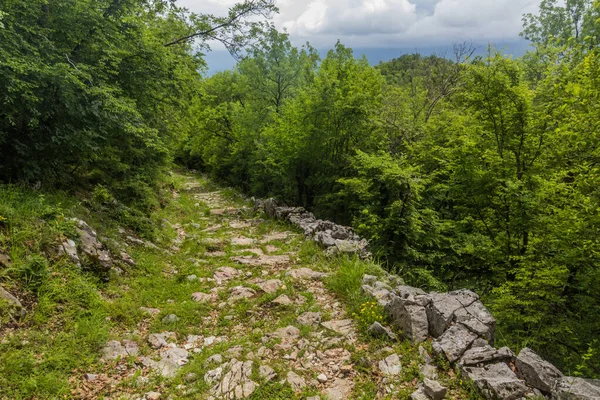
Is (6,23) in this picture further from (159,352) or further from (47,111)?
(159,352)

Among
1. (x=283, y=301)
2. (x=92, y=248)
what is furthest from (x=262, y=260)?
(x=92, y=248)

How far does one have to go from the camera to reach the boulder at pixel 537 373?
3.63m

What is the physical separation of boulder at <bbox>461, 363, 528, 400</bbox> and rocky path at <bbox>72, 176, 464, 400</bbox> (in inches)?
10.1

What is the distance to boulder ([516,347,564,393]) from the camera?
3631 millimetres

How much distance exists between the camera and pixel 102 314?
5121 millimetres

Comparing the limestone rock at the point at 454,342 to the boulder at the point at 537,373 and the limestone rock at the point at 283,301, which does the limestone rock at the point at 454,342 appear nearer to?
the boulder at the point at 537,373

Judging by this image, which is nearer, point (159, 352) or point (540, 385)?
point (540, 385)

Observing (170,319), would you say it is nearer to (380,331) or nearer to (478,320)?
(380,331)

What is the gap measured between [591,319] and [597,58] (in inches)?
240

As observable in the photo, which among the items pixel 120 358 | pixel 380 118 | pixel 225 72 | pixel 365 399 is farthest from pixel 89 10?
pixel 225 72

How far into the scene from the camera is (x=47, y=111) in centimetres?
617

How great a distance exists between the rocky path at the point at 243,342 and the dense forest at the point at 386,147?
108 inches

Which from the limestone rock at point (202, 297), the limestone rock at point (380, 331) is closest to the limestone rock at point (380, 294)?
the limestone rock at point (380, 331)

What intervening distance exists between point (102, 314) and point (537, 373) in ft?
19.6
